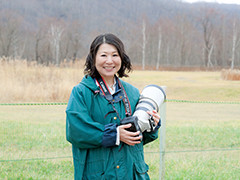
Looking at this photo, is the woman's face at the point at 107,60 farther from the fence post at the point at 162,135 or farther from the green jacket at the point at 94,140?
the fence post at the point at 162,135

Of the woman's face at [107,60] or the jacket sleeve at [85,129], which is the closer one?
the jacket sleeve at [85,129]

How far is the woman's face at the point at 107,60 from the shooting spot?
1.95 m

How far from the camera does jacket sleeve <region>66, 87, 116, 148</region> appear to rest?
179 cm

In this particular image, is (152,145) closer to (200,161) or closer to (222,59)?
(200,161)

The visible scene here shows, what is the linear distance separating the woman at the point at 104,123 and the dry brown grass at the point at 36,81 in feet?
19.8

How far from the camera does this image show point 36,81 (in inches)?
485

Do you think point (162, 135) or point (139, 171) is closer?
point (139, 171)

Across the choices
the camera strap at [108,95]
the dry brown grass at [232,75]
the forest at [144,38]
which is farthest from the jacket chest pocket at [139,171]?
the forest at [144,38]

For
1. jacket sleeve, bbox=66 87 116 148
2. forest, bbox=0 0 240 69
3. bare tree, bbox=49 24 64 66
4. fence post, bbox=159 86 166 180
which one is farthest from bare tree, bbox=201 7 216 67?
jacket sleeve, bbox=66 87 116 148

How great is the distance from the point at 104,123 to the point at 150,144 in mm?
3618

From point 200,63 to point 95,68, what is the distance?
49.3m

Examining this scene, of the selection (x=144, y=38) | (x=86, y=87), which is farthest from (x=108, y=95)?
(x=144, y=38)

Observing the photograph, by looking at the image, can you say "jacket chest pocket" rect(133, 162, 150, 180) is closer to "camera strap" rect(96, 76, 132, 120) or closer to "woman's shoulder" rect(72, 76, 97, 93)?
"camera strap" rect(96, 76, 132, 120)

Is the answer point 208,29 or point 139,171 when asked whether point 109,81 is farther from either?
point 208,29
